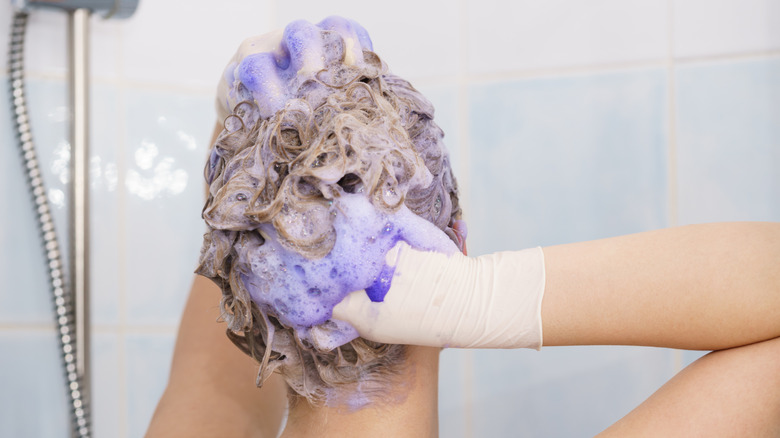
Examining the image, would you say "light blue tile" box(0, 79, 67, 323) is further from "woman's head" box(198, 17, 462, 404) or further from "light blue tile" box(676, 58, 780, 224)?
"light blue tile" box(676, 58, 780, 224)

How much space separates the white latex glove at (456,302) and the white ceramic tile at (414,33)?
0.70 m

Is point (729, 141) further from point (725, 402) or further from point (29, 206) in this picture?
point (29, 206)

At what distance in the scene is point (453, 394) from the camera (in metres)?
1.21

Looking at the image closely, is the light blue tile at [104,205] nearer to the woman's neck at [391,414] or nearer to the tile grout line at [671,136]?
the woman's neck at [391,414]

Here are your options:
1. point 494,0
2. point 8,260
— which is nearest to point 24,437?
point 8,260

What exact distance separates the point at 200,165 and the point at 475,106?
53cm

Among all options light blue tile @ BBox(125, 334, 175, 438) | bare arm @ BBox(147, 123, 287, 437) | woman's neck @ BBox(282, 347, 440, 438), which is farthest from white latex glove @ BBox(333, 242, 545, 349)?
light blue tile @ BBox(125, 334, 175, 438)

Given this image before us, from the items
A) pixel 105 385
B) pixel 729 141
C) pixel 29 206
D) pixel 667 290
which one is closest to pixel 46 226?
pixel 29 206

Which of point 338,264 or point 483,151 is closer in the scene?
point 338,264

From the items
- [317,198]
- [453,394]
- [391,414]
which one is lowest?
[453,394]

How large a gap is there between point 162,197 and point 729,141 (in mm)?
970

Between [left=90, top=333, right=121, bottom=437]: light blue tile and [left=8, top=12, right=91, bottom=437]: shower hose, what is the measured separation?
63 millimetres

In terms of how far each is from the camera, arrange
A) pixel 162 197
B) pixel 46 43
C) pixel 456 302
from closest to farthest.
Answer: pixel 456 302 → pixel 46 43 → pixel 162 197

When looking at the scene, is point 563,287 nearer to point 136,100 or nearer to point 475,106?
point 475,106
